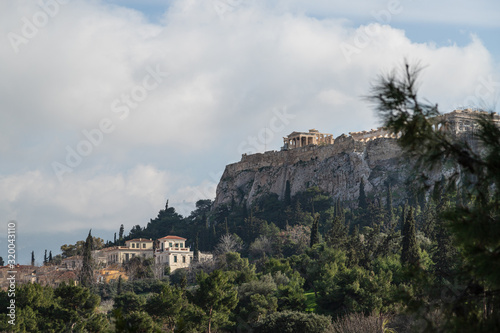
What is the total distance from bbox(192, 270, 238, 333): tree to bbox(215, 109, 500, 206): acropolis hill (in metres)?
45.4

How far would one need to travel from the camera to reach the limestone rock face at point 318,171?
86.8m

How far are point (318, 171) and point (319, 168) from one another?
17.3 inches

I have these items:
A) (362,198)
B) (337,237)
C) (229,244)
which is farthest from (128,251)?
(337,237)

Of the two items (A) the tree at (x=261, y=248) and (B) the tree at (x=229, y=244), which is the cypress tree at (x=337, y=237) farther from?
(B) the tree at (x=229, y=244)

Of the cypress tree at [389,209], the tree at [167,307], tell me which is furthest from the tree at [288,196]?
the tree at [167,307]

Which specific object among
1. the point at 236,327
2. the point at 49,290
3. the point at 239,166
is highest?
the point at 239,166

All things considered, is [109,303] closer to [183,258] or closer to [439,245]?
[183,258]

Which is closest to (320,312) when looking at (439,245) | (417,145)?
(439,245)

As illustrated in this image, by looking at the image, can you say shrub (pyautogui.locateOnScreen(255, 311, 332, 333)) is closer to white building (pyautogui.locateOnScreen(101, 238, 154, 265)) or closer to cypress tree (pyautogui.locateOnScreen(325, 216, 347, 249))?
cypress tree (pyautogui.locateOnScreen(325, 216, 347, 249))

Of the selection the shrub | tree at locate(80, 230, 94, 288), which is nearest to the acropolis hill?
tree at locate(80, 230, 94, 288)

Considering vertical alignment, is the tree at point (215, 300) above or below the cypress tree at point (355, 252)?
below

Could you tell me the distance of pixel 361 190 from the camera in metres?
84.9

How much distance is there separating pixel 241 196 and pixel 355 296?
62964 millimetres

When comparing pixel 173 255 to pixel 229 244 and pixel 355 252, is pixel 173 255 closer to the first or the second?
pixel 229 244
